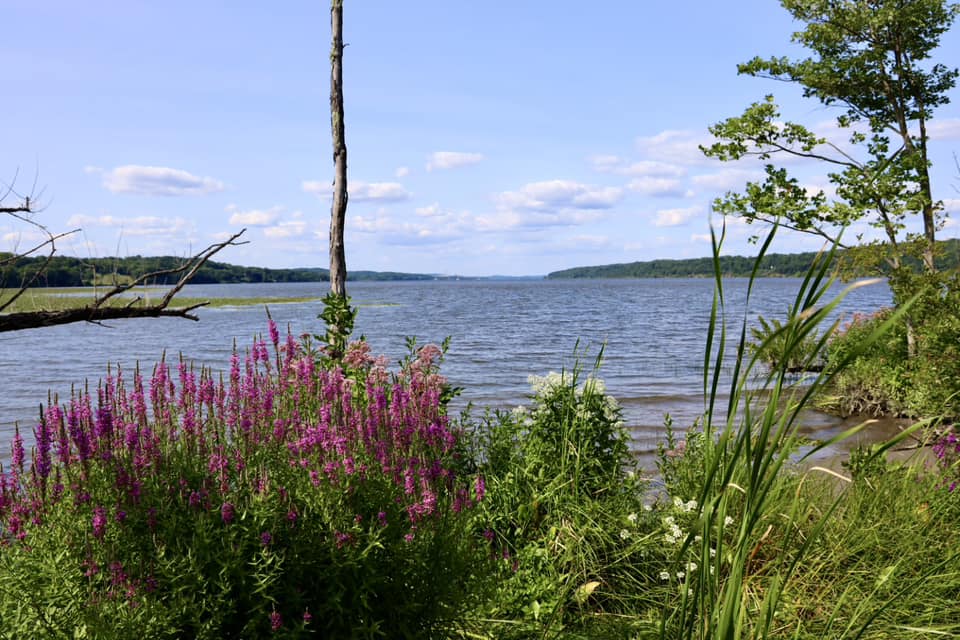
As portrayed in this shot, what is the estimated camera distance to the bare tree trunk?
923 centimetres

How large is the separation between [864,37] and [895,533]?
13960 mm

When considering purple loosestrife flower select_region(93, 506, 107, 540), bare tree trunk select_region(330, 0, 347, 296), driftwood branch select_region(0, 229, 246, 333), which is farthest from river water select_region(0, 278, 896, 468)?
bare tree trunk select_region(330, 0, 347, 296)

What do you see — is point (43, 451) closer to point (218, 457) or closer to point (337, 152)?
point (218, 457)

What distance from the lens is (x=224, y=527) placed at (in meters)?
3.16

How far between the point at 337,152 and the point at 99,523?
6.90 meters

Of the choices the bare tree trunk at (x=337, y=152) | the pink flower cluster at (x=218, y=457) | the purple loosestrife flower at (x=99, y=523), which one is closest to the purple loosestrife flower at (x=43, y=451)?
the pink flower cluster at (x=218, y=457)

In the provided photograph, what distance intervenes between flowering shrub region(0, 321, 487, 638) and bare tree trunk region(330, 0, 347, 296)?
5.24 m

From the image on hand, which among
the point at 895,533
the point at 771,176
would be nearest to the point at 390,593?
the point at 895,533

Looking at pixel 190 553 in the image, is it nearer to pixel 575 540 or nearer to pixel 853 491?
pixel 575 540

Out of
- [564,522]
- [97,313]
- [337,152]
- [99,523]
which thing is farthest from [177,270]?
[337,152]

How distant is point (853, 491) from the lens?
5.37 metres

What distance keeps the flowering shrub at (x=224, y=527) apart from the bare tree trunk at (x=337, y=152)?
5237 millimetres

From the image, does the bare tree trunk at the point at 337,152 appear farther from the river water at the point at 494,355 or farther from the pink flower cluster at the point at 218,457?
the pink flower cluster at the point at 218,457

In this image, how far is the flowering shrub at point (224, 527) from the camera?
9.97ft
